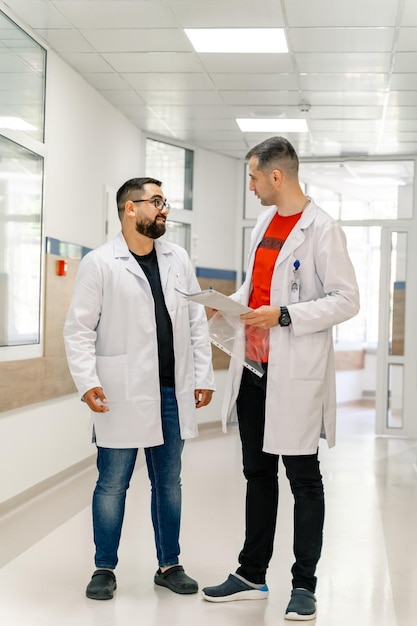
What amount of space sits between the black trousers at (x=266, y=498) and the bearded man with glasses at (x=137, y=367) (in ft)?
0.81

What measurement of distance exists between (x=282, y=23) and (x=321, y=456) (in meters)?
3.63

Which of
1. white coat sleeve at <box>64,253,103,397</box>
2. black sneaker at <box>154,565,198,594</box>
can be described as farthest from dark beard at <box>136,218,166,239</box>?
black sneaker at <box>154,565,198,594</box>

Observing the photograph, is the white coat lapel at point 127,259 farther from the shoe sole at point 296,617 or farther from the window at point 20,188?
the window at point 20,188

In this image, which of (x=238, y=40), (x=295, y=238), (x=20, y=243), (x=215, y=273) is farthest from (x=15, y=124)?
(x=215, y=273)

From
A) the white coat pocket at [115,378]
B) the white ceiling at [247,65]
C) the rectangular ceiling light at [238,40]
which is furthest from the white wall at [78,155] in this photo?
the white coat pocket at [115,378]

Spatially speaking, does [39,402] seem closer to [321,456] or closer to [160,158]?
[321,456]

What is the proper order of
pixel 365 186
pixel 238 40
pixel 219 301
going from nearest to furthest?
1. pixel 219 301
2. pixel 238 40
3. pixel 365 186

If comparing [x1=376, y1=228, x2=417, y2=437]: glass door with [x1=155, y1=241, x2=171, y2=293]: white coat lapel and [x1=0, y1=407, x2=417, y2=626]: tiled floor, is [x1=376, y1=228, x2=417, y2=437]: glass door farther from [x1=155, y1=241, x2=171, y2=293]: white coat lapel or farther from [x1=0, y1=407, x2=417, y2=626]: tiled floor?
[x1=155, y1=241, x2=171, y2=293]: white coat lapel

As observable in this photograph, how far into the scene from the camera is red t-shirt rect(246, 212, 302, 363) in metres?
3.18

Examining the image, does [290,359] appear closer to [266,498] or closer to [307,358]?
[307,358]

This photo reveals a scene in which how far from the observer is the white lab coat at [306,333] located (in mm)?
3066

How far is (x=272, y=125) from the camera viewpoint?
802 cm

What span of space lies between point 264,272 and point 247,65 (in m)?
3.38

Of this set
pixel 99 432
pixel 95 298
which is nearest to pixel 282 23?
pixel 95 298
